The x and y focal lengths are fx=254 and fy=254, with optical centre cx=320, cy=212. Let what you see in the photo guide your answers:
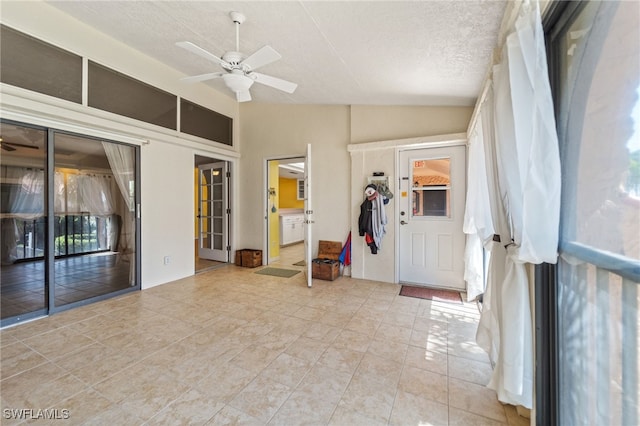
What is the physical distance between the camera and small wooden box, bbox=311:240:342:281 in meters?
4.25

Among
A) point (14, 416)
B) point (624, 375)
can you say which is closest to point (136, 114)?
point (14, 416)

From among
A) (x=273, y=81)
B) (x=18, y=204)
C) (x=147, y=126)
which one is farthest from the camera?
(x=147, y=126)

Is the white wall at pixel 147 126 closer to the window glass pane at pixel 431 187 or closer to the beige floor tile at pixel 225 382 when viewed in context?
the beige floor tile at pixel 225 382

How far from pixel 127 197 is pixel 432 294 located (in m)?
4.56

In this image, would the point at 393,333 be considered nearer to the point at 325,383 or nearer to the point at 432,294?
the point at 325,383

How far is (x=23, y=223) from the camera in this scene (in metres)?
2.86

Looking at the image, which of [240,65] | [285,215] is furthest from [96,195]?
→ [285,215]

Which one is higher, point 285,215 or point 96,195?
point 96,195

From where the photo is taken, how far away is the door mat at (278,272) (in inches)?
180

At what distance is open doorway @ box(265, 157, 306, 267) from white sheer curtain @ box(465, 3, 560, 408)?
10.5 ft

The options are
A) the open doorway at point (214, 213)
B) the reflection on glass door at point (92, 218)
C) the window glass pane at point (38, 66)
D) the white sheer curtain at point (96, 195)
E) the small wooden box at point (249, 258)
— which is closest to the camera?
the window glass pane at point (38, 66)

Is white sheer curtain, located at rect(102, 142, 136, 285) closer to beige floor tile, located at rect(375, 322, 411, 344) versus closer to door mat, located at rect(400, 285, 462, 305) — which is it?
beige floor tile, located at rect(375, 322, 411, 344)

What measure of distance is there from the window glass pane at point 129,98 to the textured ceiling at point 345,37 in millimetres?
477

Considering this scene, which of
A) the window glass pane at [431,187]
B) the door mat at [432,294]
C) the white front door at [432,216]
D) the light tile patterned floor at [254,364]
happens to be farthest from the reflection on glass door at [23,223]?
the window glass pane at [431,187]
